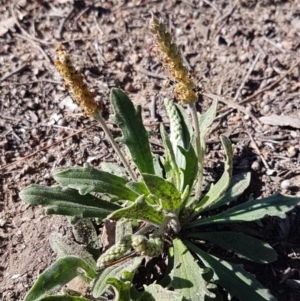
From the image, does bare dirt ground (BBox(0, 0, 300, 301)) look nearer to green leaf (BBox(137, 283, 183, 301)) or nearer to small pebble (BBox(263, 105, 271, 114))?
small pebble (BBox(263, 105, 271, 114))

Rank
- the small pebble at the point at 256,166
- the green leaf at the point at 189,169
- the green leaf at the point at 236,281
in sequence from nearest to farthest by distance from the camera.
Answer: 1. the green leaf at the point at 236,281
2. the green leaf at the point at 189,169
3. the small pebble at the point at 256,166

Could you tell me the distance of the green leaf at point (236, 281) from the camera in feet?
10.6

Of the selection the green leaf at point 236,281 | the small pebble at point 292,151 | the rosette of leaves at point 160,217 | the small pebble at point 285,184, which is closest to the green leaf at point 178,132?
the rosette of leaves at point 160,217

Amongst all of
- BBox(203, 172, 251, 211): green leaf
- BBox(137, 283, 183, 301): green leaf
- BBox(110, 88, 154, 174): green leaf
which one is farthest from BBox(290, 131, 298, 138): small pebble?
BBox(137, 283, 183, 301): green leaf

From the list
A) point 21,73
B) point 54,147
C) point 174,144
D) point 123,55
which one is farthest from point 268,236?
point 21,73

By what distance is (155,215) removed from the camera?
325 centimetres

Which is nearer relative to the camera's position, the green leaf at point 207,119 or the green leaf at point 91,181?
the green leaf at point 91,181

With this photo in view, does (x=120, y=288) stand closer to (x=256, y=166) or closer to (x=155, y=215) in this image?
(x=155, y=215)

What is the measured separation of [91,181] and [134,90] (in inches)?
66.1

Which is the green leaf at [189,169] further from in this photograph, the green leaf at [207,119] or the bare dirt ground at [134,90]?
the bare dirt ground at [134,90]

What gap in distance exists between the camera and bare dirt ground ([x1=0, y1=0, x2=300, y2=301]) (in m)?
3.87

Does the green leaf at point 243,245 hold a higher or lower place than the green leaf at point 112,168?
lower

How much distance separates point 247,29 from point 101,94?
61.1 inches

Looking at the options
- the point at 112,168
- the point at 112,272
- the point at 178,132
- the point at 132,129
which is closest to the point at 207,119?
the point at 178,132
